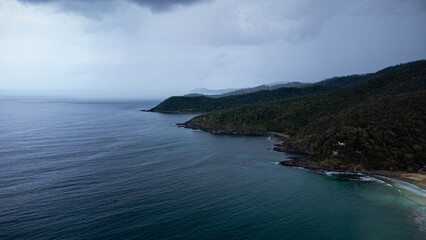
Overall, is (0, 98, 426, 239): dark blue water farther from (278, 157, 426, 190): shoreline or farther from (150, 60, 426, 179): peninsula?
(150, 60, 426, 179): peninsula

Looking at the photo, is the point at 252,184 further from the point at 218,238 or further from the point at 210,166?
the point at 218,238

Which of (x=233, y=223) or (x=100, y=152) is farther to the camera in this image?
(x=100, y=152)

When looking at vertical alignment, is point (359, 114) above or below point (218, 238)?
above

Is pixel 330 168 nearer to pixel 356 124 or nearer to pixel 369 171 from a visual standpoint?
pixel 369 171

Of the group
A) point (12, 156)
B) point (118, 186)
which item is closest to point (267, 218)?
point (118, 186)

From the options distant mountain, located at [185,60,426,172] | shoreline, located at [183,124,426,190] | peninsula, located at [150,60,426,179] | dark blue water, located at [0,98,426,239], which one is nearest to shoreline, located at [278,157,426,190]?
shoreline, located at [183,124,426,190]
